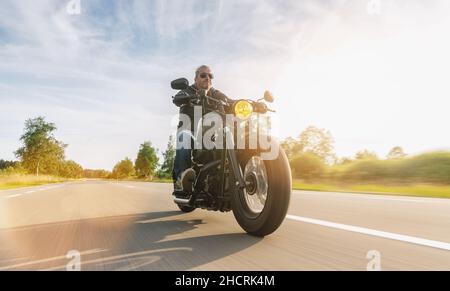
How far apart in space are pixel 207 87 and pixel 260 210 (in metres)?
1.98

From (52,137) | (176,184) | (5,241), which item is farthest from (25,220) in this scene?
(52,137)

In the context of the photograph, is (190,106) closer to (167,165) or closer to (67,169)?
(167,165)

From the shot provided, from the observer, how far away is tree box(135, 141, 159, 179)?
4149 inches

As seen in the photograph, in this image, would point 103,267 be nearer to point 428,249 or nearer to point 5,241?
point 5,241

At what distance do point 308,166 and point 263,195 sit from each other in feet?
89.9

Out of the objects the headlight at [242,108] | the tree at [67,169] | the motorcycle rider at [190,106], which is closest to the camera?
the headlight at [242,108]

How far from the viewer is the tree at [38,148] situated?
77.4m

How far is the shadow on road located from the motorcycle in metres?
0.24

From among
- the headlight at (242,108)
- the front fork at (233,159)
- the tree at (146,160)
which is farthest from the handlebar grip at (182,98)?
the tree at (146,160)

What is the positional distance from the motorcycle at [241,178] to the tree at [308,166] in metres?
26.0

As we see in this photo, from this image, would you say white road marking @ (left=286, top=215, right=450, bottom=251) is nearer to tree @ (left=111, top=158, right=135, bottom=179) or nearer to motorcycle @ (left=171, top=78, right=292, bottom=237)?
motorcycle @ (left=171, top=78, right=292, bottom=237)

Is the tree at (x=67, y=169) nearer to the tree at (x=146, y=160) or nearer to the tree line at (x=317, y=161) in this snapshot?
the tree line at (x=317, y=161)

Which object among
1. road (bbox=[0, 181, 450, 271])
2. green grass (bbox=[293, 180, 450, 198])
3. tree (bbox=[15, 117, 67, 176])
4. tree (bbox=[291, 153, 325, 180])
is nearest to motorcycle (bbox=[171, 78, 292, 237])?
road (bbox=[0, 181, 450, 271])

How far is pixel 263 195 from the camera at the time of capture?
3.71m
